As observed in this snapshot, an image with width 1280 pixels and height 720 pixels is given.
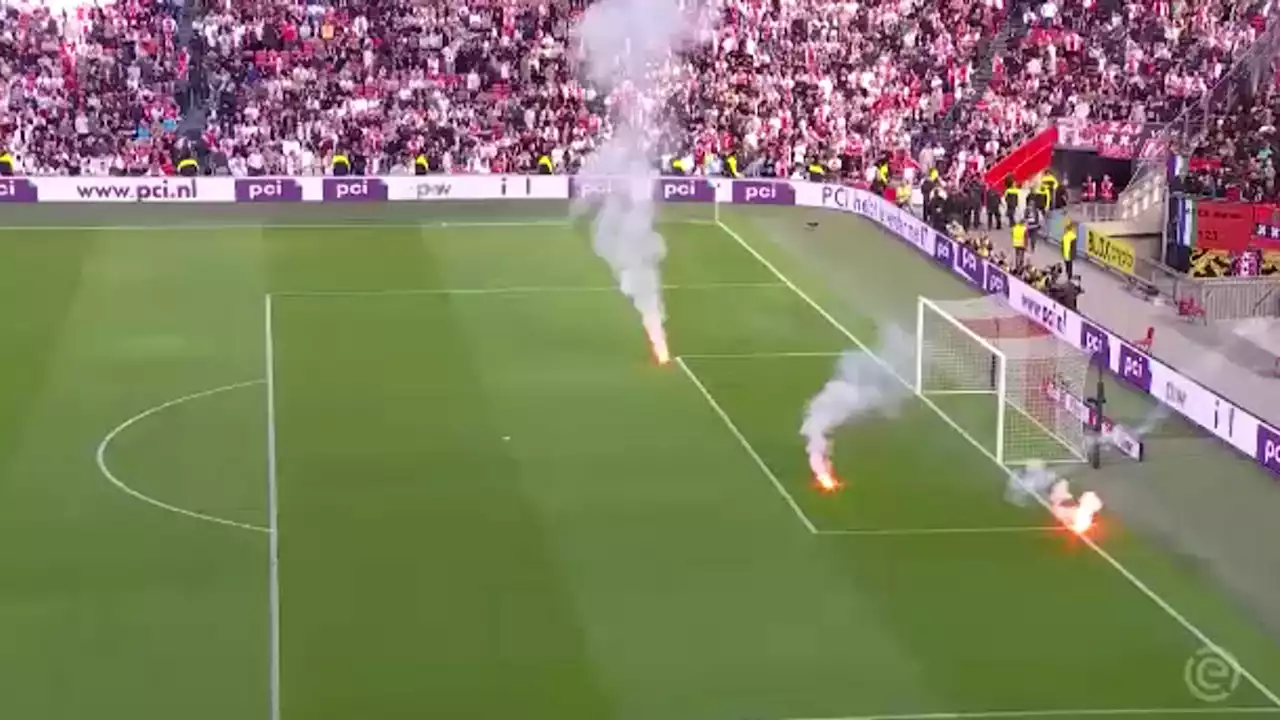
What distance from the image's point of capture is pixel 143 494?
99.9ft

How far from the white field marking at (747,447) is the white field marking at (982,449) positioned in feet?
12.2

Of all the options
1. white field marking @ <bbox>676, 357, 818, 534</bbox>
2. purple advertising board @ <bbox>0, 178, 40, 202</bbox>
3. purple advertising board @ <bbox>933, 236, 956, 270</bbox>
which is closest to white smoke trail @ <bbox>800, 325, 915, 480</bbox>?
white field marking @ <bbox>676, 357, 818, 534</bbox>

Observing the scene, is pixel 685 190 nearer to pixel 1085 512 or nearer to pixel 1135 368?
pixel 1135 368

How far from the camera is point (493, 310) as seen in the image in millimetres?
43781

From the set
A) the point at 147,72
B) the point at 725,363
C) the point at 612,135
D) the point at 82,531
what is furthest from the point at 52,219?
the point at 82,531

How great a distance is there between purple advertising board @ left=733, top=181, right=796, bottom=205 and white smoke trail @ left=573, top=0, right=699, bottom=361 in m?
2.66

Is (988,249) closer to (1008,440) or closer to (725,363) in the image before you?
(725,363)

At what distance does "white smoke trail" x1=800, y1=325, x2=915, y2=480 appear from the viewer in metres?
33.6

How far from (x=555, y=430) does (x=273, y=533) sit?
22.6 feet

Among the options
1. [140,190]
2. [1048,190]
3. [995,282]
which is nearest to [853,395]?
[995,282]

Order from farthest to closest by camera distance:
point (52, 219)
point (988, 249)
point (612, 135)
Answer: point (612, 135) < point (52, 219) < point (988, 249)

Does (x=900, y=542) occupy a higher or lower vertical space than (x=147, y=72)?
lower

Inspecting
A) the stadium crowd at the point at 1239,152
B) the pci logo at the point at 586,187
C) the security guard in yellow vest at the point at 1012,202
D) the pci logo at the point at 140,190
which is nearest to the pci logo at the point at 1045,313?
the stadium crowd at the point at 1239,152

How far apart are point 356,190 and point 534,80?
8.42 metres
